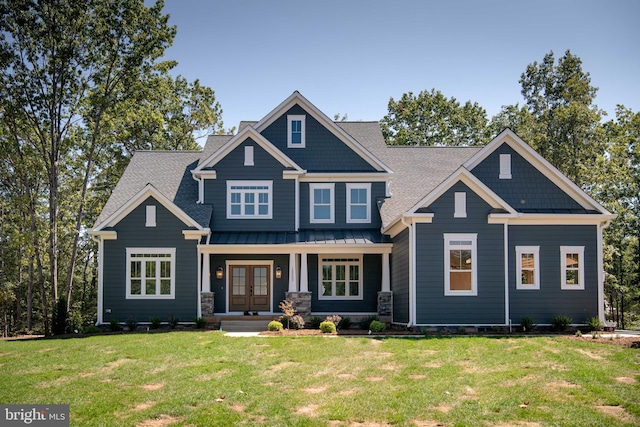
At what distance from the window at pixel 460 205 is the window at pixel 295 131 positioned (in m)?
8.18

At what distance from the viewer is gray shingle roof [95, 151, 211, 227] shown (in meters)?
26.0

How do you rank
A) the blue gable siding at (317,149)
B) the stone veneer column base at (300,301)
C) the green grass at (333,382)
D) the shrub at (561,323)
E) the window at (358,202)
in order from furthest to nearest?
the blue gable siding at (317,149)
the window at (358,202)
the stone veneer column base at (300,301)
the shrub at (561,323)
the green grass at (333,382)

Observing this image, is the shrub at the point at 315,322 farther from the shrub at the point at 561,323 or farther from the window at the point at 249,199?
the shrub at the point at 561,323

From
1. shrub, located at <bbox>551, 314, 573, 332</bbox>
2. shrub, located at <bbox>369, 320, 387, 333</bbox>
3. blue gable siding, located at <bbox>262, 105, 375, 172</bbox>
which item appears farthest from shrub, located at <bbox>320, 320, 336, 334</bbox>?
blue gable siding, located at <bbox>262, 105, 375, 172</bbox>

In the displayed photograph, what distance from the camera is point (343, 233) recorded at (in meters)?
26.7

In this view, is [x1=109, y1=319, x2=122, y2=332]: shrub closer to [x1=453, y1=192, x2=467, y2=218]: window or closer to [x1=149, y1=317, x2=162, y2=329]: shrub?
[x1=149, y1=317, x2=162, y2=329]: shrub

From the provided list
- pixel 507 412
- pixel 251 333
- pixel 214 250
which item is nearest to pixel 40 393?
pixel 507 412

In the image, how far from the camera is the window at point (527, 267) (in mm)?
22594

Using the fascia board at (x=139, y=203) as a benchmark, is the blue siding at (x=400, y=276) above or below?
below

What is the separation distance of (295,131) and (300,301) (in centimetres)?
719

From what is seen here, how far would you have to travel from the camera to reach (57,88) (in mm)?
26109

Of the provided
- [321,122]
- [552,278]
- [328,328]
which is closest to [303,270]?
[328,328]

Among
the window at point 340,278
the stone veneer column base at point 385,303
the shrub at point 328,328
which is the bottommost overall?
the shrub at point 328,328

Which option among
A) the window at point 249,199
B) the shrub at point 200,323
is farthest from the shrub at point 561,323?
the shrub at point 200,323
